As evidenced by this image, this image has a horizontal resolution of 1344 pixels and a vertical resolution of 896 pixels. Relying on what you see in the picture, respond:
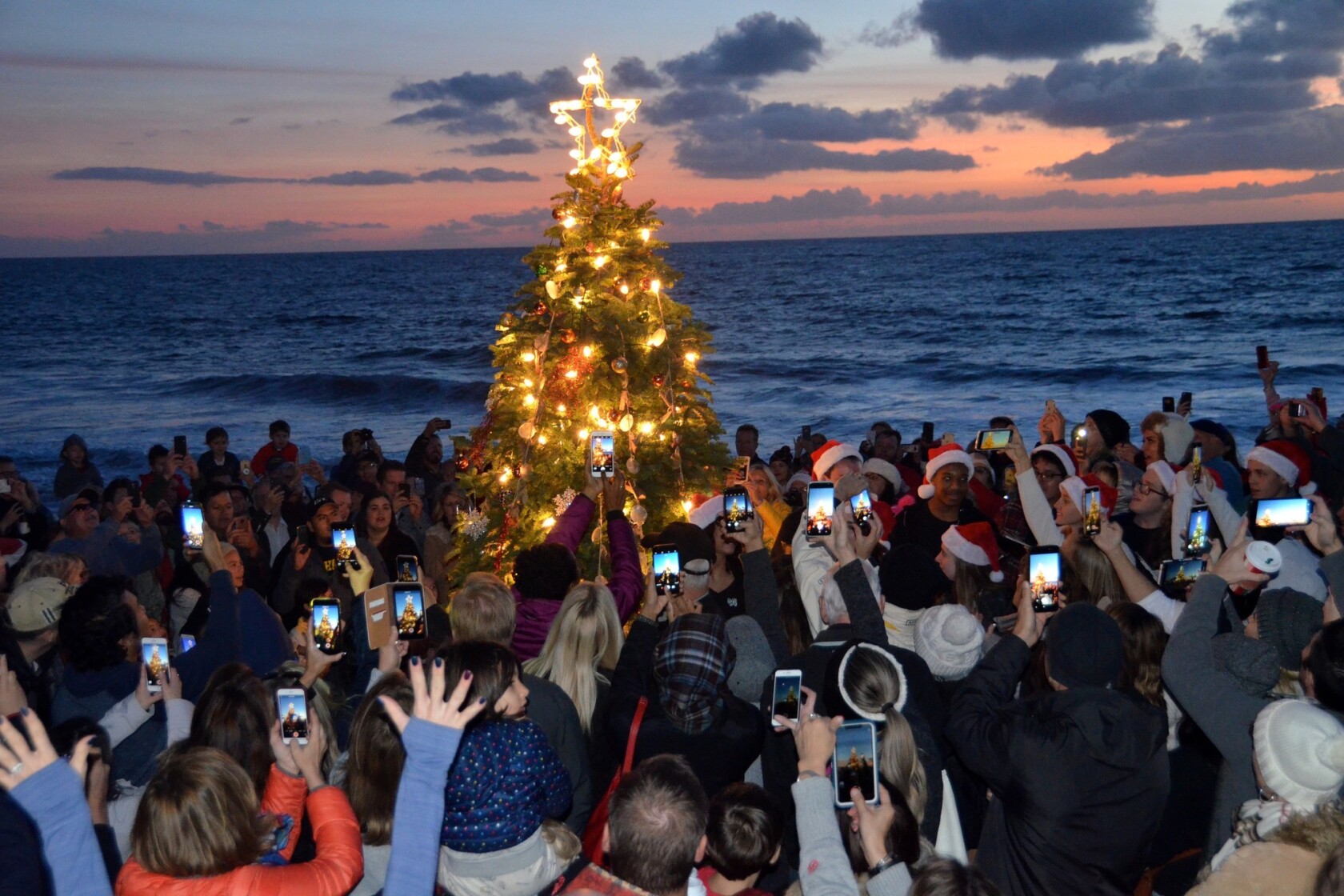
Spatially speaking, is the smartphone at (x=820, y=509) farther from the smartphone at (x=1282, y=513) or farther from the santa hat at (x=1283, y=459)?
the santa hat at (x=1283, y=459)

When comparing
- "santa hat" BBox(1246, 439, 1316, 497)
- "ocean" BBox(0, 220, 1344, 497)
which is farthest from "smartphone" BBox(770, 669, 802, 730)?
"ocean" BBox(0, 220, 1344, 497)

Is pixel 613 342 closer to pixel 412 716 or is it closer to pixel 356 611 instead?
pixel 356 611

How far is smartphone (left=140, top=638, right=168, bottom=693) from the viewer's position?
4.15 m

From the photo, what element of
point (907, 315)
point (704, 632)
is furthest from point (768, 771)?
point (907, 315)

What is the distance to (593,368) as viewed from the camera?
21.6 ft

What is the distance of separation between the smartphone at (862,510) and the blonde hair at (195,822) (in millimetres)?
3231

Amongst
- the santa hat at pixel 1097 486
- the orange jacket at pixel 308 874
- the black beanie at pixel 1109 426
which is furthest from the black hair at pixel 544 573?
the black beanie at pixel 1109 426

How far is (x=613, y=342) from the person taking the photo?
21.7 feet

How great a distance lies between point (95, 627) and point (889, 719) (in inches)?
126

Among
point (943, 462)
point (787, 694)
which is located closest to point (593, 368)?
point (943, 462)

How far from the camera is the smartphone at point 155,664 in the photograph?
4148mm

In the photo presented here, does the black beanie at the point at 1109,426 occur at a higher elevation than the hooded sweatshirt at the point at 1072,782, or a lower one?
higher

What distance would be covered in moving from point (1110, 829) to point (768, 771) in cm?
119

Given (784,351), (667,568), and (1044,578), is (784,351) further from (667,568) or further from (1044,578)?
(1044,578)
